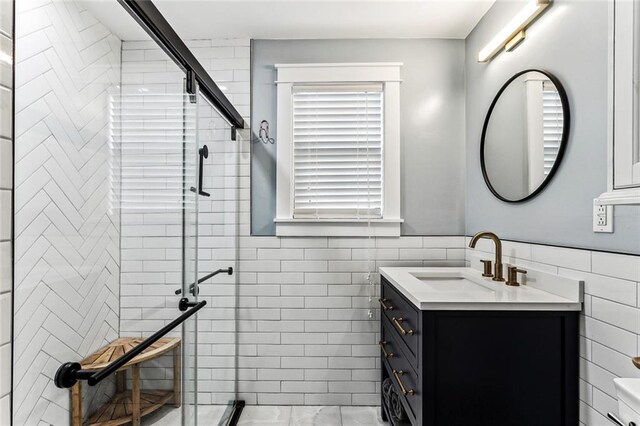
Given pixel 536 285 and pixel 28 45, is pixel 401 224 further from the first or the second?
pixel 28 45

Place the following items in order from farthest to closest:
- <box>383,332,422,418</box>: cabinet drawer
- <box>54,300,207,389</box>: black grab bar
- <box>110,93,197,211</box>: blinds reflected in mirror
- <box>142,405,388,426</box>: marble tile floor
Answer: <box>142,405,388,426</box>: marble tile floor < <box>383,332,422,418</box>: cabinet drawer < <box>110,93,197,211</box>: blinds reflected in mirror < <box>54,300,207,389</box>: black grab bar

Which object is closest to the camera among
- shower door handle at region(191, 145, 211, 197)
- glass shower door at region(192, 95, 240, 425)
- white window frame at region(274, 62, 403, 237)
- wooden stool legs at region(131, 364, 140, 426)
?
wooden stool legs at region(131, 364, 140, 426)

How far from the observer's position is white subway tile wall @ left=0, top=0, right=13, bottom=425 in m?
0.66

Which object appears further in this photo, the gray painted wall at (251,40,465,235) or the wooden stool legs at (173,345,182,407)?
the gray painted wall at (251,40,465,235)

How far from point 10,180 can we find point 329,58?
2.16 m

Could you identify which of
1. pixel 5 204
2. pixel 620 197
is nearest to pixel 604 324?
pixel 620 197

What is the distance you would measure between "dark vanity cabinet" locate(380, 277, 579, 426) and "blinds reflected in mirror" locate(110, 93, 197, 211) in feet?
3.70

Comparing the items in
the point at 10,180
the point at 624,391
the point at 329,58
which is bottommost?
the point at 624,391

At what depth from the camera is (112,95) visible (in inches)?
39.1

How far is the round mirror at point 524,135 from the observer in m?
1.54

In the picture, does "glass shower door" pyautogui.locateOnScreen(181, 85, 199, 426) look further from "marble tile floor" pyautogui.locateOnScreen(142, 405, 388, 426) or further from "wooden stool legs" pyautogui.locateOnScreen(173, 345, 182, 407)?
"marble tile floor" pyautogui.locateOnScreen(142, 405, 388, 426)

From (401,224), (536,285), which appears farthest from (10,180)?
(401,224)

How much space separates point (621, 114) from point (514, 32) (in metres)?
0.86

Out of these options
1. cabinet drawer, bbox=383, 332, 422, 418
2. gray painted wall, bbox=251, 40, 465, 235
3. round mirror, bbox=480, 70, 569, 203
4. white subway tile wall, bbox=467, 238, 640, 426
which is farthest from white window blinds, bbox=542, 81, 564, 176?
cabinet drawer, bbox=383, 332, 422, 418
